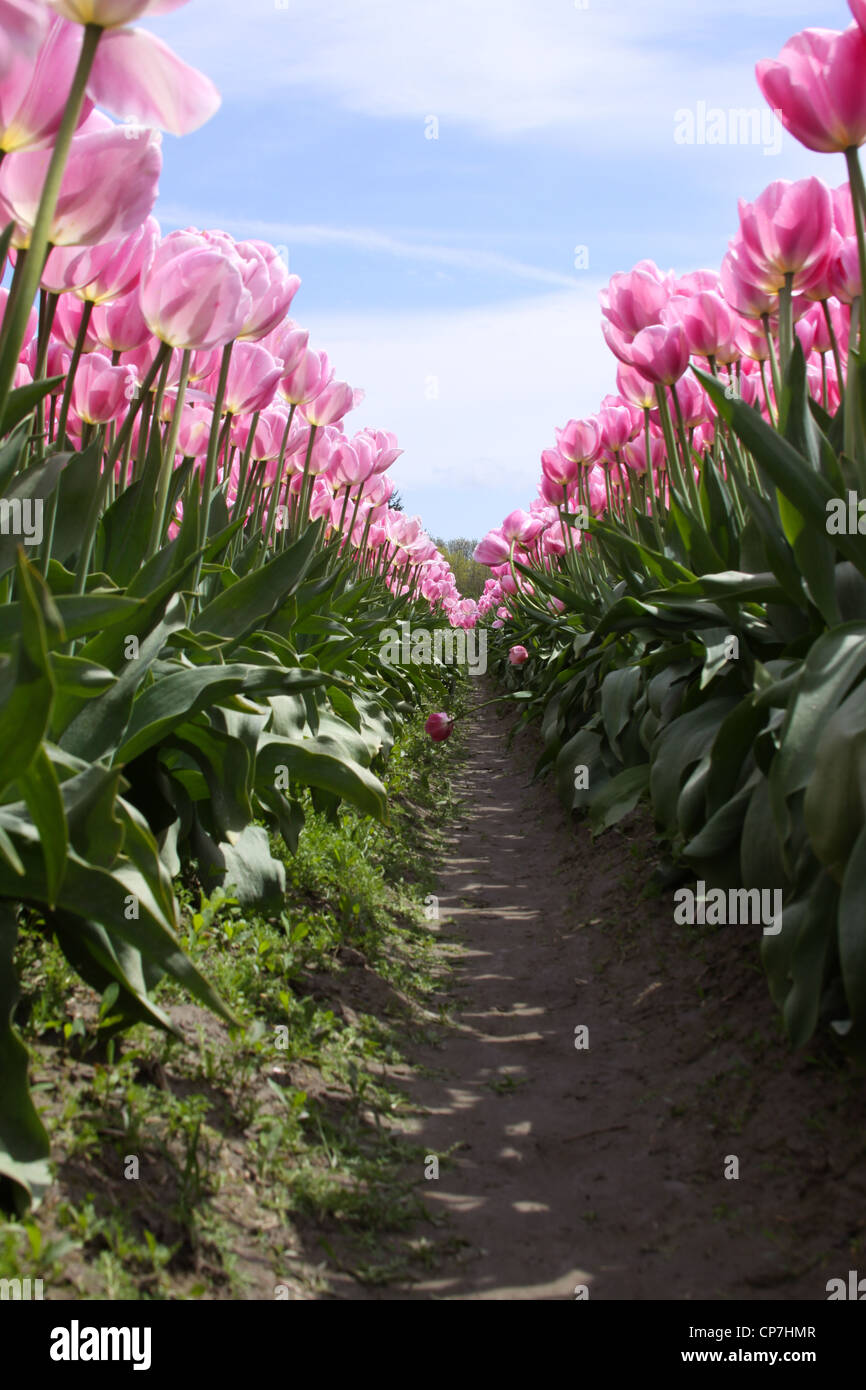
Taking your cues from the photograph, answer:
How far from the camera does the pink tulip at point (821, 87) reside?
2.40 meters

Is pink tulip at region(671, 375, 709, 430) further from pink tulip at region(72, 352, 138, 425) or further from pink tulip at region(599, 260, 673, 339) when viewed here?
pink tulip at region(72, 352, 138, 425)

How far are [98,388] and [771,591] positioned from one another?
1.85 metres

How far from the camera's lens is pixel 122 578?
286cm

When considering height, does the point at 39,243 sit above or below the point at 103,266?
below

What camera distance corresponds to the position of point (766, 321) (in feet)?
11.2

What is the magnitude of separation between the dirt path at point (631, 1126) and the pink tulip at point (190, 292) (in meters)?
1.94

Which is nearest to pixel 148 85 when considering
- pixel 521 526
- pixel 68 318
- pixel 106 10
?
pixel 106 10

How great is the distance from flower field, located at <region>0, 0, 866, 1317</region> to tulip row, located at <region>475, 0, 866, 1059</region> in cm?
1

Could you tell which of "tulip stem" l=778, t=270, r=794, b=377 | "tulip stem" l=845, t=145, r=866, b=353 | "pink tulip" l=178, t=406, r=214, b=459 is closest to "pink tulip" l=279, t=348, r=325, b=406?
"pink tulip" l=178, t=406, r=214, b=459

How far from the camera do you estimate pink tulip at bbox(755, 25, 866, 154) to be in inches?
94.4

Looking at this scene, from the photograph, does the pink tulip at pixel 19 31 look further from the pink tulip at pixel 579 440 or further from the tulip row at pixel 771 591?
the pink tulip at pixel 579 440

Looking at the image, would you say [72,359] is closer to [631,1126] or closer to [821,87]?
[821,87]
